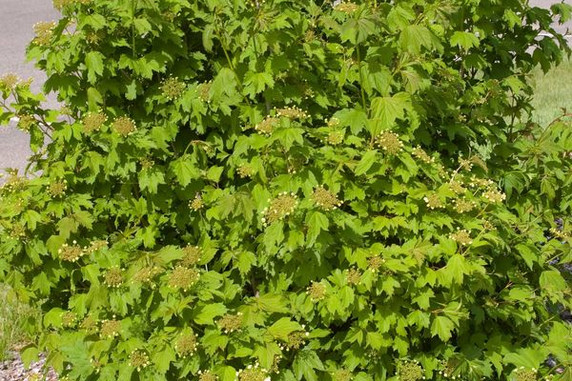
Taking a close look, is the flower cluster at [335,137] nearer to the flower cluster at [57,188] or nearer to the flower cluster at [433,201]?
the flower cluster at [433,201]

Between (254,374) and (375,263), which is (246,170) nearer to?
(375,263)

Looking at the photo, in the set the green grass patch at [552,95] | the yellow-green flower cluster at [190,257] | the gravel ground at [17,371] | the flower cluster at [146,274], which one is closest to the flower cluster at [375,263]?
the yellow-green flower cluster at [190,257]

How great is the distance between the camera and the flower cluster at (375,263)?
2.54m

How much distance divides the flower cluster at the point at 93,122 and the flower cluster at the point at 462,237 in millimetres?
1496

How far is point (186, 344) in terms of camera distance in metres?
2.57

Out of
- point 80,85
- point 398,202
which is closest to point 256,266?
point 398,202

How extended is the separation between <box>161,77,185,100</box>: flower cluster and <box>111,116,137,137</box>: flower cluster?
0.65 feet

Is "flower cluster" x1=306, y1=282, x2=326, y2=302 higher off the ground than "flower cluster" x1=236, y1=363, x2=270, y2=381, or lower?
higher

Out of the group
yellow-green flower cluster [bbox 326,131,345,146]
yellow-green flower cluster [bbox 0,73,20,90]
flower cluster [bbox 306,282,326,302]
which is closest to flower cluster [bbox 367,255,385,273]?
flower cluster [bbox 306,282,326,302]

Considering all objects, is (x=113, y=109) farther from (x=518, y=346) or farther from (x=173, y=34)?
(x=518, y=346)

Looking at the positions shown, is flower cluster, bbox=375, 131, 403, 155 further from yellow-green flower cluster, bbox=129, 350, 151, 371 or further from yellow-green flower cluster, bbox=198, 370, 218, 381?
yellow-green flower cluster, bbox=129, 350, 151, 371

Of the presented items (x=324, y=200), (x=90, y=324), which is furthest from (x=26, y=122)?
(x=324, y=200)

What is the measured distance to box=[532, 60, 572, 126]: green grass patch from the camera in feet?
24.1

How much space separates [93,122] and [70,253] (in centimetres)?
56
